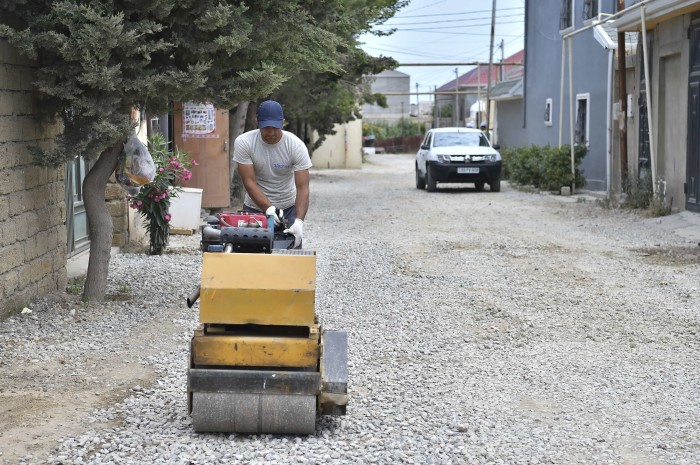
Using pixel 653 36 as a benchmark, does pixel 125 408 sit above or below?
below

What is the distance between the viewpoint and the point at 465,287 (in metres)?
10.4

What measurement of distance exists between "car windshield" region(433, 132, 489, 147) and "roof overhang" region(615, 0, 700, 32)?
7.59 meters

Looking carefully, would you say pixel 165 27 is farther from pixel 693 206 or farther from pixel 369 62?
pixel 369 62

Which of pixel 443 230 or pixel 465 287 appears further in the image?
pixel 443 230

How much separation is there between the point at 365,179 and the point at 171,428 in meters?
29.0

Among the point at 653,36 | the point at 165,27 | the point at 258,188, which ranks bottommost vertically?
the point at 258,188

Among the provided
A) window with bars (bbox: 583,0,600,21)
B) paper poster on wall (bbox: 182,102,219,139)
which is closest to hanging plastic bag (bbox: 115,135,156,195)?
paper poster on wall (bbox: 182,102,219,139)

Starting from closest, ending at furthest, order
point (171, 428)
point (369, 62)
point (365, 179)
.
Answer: point (171, 428)
point (369, 62)
point (365, 179)

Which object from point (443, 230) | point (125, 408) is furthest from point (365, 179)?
point (125, 408)

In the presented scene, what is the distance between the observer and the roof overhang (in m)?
16.1

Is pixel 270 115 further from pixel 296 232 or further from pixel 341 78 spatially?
pixel 341 78

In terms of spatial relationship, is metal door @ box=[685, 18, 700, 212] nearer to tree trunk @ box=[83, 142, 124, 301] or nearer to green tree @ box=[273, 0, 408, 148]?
green tree @ box=[273, 0, 408, 148]

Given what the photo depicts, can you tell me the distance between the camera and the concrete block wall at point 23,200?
8.06m

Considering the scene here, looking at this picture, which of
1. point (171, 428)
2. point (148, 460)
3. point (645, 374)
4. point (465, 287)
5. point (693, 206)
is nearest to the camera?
point (148, 460)
